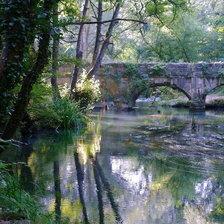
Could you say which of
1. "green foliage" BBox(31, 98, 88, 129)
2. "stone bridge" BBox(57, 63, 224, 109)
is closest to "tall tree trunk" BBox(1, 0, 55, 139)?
"green foliage" BBox(31, 98, 88, 129)

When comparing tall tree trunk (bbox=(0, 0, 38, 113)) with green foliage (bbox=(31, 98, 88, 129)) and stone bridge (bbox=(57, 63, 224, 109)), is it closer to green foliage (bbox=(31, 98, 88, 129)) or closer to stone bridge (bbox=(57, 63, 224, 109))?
green foliage (bbox=(31, 98, 88, 129))

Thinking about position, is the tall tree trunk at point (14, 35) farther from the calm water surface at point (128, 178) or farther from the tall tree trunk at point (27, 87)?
the calm water surface at point (128, 178)

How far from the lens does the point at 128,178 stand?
511cm

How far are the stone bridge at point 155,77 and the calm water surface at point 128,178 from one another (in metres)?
11.1

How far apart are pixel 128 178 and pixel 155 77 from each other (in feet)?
49.8

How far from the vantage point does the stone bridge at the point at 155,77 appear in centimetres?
1973

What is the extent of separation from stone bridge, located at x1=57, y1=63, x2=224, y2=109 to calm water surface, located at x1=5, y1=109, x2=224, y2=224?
11.1 meters

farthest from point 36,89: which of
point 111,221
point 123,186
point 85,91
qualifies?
point 85,91

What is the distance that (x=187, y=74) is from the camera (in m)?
19.9

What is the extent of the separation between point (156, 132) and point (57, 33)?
711 centimetres

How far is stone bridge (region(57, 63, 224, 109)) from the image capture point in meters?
19.7

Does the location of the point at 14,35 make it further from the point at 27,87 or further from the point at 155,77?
the point at 155,77

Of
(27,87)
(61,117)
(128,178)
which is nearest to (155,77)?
(61,117)

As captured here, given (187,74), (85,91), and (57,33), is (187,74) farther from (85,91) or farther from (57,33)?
(57,33)
